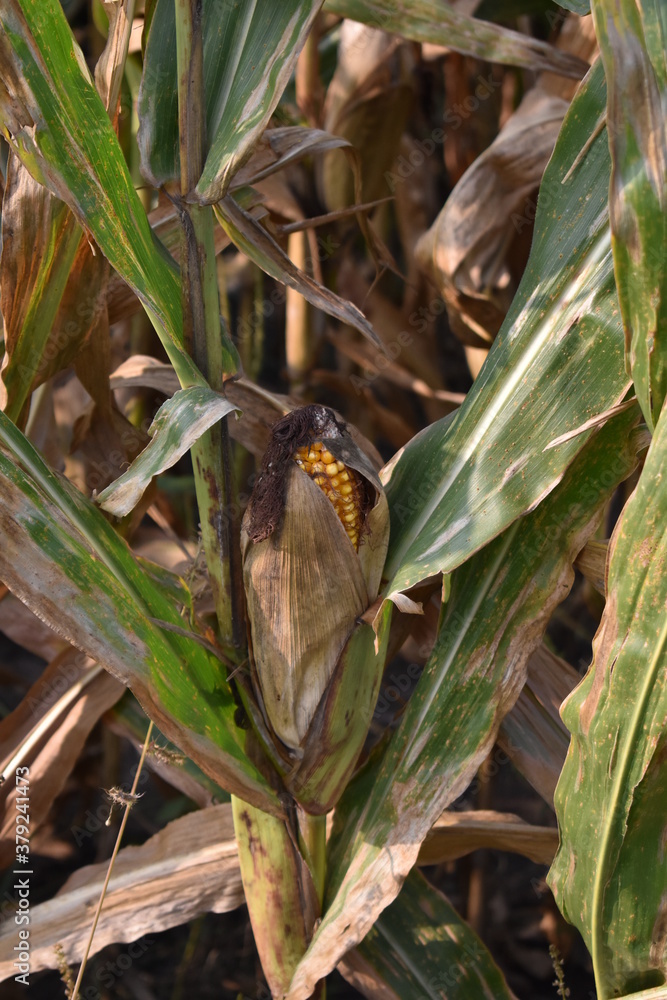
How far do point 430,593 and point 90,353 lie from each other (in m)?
0.52

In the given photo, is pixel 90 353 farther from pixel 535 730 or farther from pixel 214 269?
pixel 535 730

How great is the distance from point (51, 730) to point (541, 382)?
0.86 m

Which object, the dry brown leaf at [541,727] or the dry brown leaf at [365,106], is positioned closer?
the dry brown leaf at [541,727]

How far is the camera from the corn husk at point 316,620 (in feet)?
2.44

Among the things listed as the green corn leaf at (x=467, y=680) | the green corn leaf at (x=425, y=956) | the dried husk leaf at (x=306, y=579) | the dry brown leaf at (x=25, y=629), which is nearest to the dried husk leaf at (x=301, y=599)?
the dried husk leaf at (x=306, y=579)

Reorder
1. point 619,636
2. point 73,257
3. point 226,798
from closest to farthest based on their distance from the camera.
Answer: point 619,636 < point 73,257 < point 226,798

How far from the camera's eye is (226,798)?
121cm

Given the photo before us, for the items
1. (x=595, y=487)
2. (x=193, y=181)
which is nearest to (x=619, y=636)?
(x=595, y=487)

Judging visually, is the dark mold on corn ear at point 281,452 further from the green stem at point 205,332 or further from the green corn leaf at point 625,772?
the green corn leaf at point 625,772

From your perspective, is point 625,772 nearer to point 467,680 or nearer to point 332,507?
point 467,680

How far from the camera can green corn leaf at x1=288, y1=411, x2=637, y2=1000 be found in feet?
2.70

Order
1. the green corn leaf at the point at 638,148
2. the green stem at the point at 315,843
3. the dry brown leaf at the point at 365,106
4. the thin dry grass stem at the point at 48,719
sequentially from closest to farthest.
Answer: the green corn leaf at the point at 638,148, the green stem at the point at 315,843, the thin dry grass stem at the point at 48,719, the dry brown leaf at the point at 365,106

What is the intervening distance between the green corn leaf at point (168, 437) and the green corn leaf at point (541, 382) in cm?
24

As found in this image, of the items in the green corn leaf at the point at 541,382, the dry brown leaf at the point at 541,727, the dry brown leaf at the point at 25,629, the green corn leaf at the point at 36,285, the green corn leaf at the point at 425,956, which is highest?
the green corn leaf at the point at 36,285
